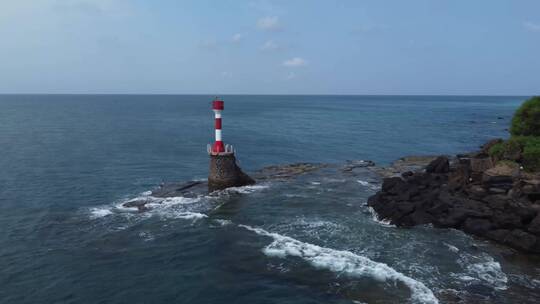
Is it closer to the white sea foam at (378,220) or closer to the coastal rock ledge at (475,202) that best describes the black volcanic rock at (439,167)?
the coastal rock ledge at (475,202)

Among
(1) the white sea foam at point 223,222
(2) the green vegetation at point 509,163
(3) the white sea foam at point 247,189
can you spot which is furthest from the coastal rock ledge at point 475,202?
(3) the white sea foam at point 247,189

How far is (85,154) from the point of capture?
6650 centimetres

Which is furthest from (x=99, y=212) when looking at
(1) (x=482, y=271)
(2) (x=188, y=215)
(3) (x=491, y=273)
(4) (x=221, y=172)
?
(3) (x=491, y=273)

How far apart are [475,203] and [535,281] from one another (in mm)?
11078

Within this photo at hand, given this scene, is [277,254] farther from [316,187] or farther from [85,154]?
[85,154]

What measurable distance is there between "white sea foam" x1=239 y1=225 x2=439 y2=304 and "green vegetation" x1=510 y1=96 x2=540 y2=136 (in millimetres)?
32365

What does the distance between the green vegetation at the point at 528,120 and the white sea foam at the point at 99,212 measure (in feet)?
144

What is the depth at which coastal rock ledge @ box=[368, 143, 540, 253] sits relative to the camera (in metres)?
30.5

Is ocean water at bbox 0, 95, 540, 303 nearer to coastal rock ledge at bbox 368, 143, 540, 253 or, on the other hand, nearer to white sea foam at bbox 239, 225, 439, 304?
white sea foam at bbox 239, 225, 439, 304

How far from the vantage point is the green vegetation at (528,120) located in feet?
157

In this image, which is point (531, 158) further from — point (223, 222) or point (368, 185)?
point (223, 222)

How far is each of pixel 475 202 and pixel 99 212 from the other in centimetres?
3137

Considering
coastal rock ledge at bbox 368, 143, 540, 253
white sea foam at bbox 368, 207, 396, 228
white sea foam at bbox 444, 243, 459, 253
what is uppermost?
coastal rock ledge at bbox 368, 143, 540, 253

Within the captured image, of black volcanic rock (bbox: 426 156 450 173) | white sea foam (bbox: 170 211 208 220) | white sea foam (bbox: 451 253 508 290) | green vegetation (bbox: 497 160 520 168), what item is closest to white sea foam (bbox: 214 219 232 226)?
white sea foam (bbox: 170 211 208 220)
